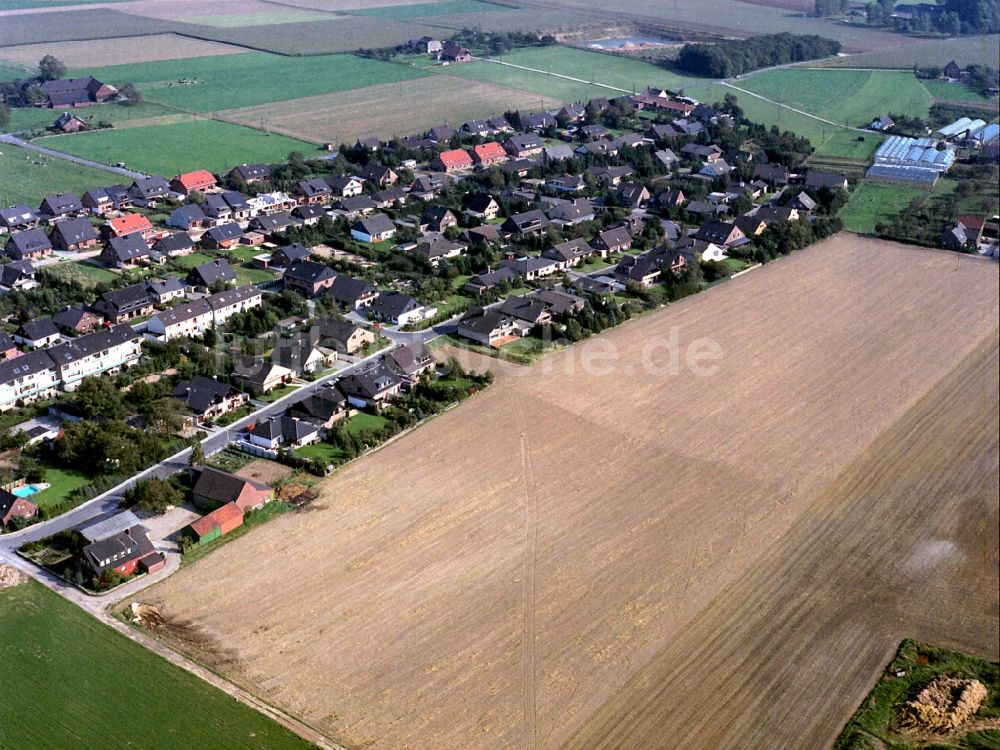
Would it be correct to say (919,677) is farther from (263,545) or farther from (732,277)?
(732,277)

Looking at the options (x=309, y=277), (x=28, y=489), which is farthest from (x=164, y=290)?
(x=28, y=489)

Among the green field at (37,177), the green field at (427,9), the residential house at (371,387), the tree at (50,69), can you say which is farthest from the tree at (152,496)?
the green field at (427,9)

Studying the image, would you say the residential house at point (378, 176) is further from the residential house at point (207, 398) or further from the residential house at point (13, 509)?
the residential house at point (13, 509)

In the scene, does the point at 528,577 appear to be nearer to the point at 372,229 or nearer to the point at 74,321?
the point at 74,321

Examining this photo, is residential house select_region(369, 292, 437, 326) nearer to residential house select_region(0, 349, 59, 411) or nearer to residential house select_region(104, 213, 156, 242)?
residential house select_region(0, 349, 59, 411)

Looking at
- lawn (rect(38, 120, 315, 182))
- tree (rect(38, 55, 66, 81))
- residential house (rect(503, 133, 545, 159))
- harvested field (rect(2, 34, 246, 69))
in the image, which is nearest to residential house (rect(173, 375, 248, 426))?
lawn (rect(38, 120, 315, 182))

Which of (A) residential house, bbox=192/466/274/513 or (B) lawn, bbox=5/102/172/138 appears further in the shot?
(B) lawn, bbox=5/102/172/138
